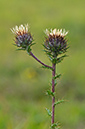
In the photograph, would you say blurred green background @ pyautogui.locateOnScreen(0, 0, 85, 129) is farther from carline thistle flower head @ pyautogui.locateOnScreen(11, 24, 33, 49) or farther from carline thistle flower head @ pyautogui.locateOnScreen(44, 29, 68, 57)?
carline thistle flower head @ pyautogui.locateOnScreen(44, 29, 68, 57)

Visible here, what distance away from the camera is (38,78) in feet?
21.7

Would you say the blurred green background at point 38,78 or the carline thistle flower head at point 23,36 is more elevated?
the blurred green background at point 38,78

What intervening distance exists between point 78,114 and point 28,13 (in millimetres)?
8604

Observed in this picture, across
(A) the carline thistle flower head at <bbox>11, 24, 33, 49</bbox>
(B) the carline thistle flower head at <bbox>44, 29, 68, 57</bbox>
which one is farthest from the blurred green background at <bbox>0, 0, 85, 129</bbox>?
(B) the carline thistle flower head at <bbox>44, 29, 68, 57</bbox>

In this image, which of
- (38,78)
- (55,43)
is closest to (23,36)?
(55,43)

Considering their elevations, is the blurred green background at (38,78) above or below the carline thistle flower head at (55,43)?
above

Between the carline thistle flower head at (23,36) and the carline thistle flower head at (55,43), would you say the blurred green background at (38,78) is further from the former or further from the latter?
the carline thistle flower head at (55,43)

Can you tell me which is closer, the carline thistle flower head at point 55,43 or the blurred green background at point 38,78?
the carline thistle flower head at point 55,43

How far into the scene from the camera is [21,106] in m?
5.21

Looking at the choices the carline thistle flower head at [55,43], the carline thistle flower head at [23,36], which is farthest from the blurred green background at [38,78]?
the carline thistle flower head at [55,43]

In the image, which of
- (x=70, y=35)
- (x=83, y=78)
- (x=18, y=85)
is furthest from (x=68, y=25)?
(x=18, y=85)

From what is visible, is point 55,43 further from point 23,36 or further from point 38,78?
point 38,78

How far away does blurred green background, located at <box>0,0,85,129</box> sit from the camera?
14.9 ft

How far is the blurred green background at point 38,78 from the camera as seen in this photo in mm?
4531
